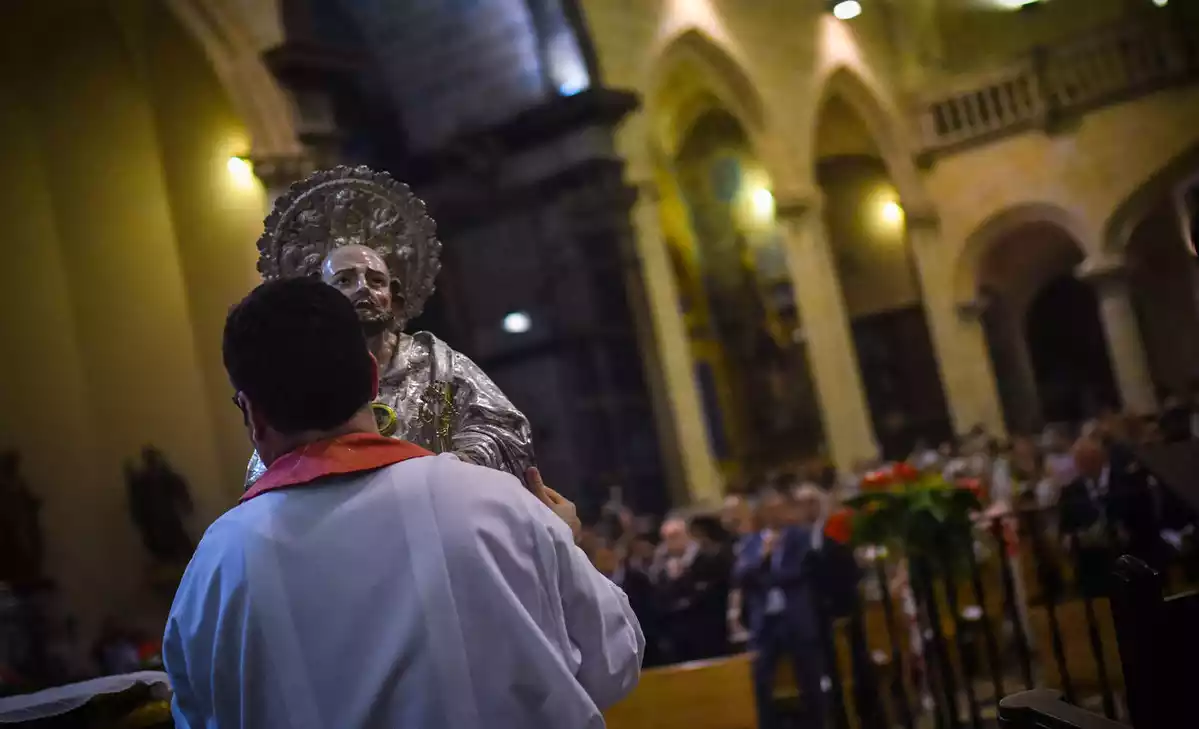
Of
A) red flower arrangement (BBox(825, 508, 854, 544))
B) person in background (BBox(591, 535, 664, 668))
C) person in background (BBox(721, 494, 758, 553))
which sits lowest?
person in background (BBox(591, 535, 664, 668))

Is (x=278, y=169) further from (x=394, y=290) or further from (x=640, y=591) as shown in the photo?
(x=394, y=290)

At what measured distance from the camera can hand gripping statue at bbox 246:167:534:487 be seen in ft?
9.79

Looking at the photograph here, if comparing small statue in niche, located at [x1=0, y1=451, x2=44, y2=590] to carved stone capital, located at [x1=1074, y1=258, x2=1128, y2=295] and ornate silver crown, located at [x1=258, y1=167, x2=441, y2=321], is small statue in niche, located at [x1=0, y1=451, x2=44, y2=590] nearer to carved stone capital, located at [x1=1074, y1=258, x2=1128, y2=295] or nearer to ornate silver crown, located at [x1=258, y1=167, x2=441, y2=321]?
ornate silver crown, located at [x1=258, y1=167, x2=441, y2=321]

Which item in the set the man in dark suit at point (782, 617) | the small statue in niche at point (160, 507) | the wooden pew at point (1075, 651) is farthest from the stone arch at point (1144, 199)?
the small statue in niche at point (160, 507)

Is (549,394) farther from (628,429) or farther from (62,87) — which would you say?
(62,87)

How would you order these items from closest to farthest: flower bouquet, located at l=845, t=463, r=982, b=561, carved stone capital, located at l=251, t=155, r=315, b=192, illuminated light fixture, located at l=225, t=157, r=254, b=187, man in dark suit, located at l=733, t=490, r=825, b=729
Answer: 1. flower bouquet, located at l=845, t=463, r=982, b=561
2. man in dark suit, located at l=733, t=490, r=825, b=729
3. carved stone capital, located at l=251, t=155, r=315, b=192
4. illuminated light fixture, located at l=225, t=157, r=254, b=187

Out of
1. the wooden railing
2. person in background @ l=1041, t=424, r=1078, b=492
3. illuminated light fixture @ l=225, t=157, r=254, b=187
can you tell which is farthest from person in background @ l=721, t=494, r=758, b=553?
the wooden railing

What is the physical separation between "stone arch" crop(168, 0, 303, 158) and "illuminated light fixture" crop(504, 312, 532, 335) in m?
3.82

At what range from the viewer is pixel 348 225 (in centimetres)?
317

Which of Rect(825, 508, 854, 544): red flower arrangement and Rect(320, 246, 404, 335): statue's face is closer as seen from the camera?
Rect(320, 246, 404, 335): statue's face

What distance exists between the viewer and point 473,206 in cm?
1374

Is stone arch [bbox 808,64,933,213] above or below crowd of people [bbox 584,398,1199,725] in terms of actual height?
above

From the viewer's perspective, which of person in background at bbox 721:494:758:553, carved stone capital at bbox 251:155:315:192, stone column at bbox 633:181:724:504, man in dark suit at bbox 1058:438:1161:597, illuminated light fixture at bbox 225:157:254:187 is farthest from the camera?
stone column at bbox 633:181:724:504

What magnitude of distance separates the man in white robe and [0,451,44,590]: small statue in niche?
350 inches
